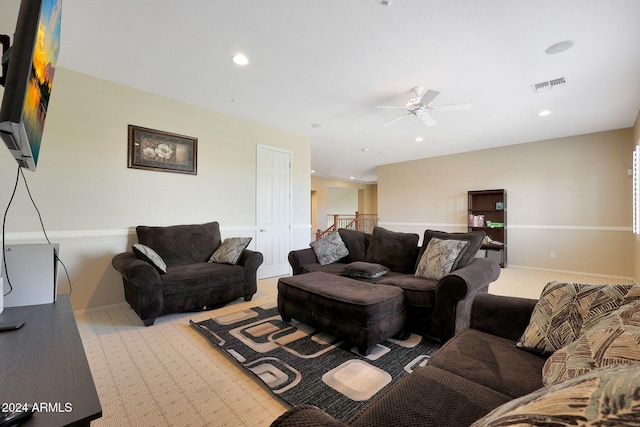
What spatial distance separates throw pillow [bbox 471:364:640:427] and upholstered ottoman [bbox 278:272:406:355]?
1705mm

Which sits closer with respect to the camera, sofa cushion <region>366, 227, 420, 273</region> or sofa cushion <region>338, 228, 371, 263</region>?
sofa cushion <region>366, 227, 420, 273</region>

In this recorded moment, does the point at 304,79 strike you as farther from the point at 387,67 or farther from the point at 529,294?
the point at 529,294

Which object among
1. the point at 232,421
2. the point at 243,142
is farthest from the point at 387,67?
the point at 232,421

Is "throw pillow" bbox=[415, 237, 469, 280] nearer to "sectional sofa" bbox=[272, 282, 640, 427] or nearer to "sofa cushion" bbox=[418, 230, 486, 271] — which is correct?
"sofa cushion" bbox=[418, 230, 486, 271]

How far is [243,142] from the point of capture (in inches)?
176

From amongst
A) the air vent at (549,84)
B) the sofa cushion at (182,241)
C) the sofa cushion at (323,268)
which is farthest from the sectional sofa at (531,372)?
the sofa cushion at (182,241)

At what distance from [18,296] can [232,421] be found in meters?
1.25

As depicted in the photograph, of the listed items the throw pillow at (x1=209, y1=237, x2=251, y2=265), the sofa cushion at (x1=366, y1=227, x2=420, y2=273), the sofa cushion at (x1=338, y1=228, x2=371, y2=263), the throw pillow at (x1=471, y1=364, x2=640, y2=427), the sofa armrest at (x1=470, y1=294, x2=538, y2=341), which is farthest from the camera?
the sofa cushion at (x1=338, y1=228, x2=371, y2=263)

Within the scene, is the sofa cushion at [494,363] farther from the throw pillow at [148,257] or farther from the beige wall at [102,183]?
the beige wall at [102,183]

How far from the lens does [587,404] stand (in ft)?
1.27

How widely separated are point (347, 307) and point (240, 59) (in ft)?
8.51

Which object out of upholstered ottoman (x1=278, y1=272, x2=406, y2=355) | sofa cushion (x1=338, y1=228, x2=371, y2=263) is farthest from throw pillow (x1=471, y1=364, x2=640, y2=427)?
sofa cushion (x1=338, y1=228, x2=371, y2=263)

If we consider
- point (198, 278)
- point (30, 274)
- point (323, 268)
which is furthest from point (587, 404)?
point (198, 278)

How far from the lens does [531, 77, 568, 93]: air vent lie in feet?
10.2
